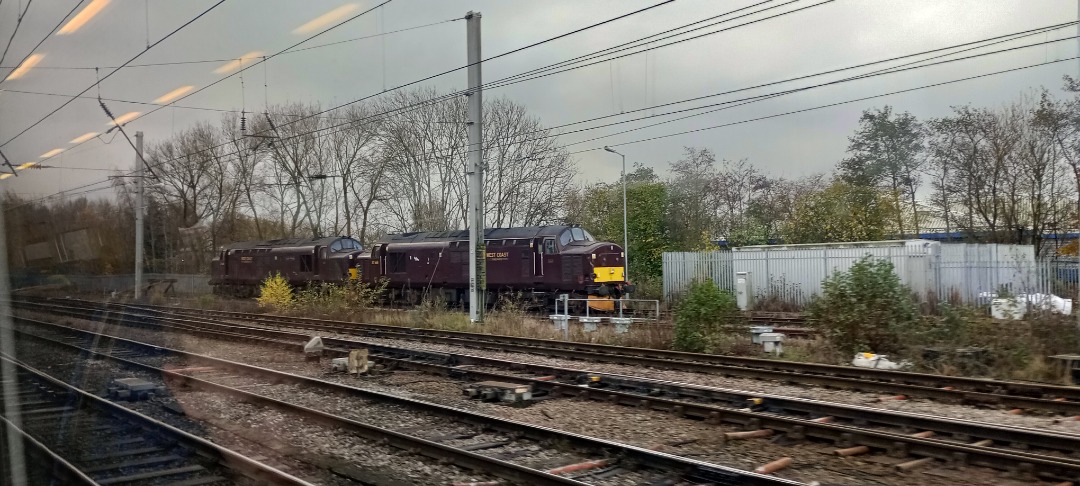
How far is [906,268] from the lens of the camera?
21.2m

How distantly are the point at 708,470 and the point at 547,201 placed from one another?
32.2m

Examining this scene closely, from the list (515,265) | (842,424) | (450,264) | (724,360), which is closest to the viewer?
(842,424)

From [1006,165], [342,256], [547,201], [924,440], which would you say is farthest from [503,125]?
[924,440]

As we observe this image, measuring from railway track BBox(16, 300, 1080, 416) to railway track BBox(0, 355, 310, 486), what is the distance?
219 centimetres

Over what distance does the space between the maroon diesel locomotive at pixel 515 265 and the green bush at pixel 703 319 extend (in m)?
8.47

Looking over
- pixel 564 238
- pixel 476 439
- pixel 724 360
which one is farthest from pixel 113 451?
pixel 564 238

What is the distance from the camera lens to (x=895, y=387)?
1050 cm

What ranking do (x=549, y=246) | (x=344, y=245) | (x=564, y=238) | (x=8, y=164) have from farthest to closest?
(x=344, y=245)
(x=564, y=238)
(x=549, y=246)
(x=8, y=164)

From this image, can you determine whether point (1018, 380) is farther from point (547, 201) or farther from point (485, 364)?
point (547, 201)

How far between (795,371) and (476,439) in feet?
22.3

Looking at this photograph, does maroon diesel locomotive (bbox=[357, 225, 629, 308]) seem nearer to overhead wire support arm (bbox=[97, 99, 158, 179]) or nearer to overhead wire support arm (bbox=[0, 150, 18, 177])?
overhead wire support arm (bbox=[97, 99, 158, 179])

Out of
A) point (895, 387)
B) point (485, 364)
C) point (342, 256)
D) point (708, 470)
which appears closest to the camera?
point (708, 470)

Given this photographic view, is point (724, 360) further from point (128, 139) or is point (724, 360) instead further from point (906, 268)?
point (128, 139)

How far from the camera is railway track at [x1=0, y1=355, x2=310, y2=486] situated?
6.84 meters
